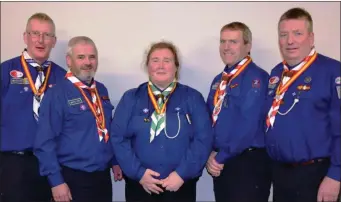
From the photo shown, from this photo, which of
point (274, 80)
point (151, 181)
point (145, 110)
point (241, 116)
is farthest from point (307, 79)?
point (151, 181)

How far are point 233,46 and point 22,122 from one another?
5.91 ft

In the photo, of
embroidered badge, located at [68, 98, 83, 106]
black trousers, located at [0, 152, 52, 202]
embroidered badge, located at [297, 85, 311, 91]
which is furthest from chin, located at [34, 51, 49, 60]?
embroidered badge, located at [297, 85, 311, 91]

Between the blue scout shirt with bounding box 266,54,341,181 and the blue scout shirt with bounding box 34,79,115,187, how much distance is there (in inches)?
53.0

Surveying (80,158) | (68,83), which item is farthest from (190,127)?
(68,83)

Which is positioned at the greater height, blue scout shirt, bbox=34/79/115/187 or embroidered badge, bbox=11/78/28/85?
embroidered badge, bbox=11/78/28/85

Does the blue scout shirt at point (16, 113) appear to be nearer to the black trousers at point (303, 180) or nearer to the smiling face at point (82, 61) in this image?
the smiling face at point (82, 61)

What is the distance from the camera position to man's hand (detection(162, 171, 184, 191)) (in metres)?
2.42

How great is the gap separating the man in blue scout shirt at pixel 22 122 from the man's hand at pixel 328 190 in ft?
6.84

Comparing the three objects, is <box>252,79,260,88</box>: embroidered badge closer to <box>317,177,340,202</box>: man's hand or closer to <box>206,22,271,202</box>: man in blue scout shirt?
<box>206,22,271,202</box>: man in blue scout shirt

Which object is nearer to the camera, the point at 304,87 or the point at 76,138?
the point at 304,87

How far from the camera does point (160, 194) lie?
251cm

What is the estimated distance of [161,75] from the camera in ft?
8.28

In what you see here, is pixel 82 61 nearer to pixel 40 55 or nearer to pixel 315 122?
pixel 40 55

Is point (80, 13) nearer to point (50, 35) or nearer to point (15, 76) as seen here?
point (50, 35)
